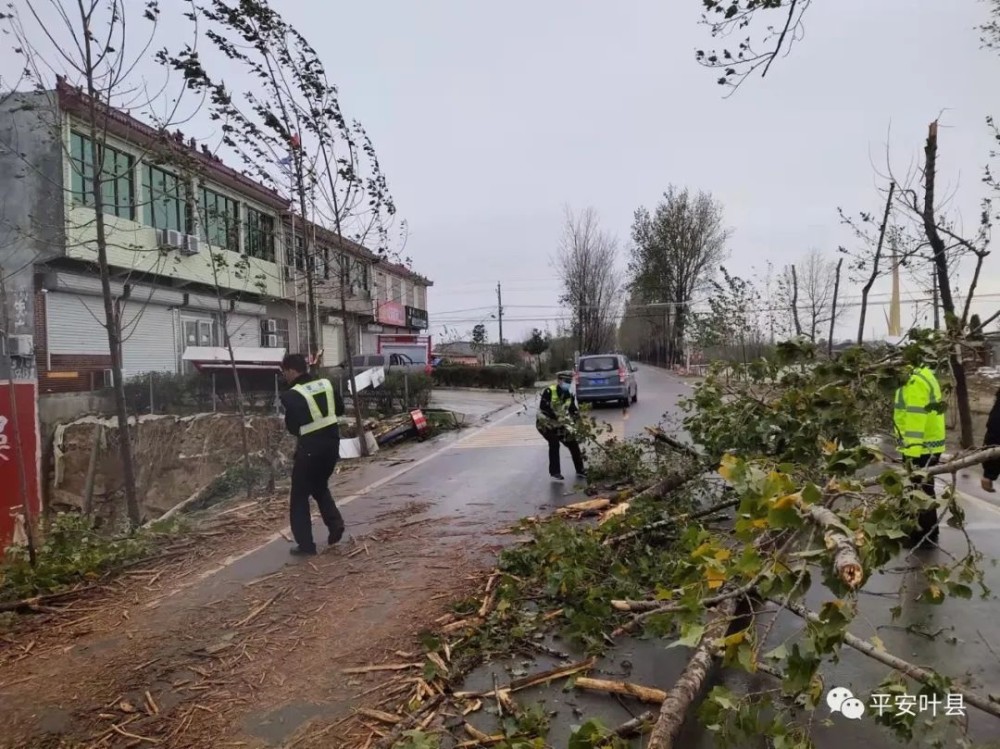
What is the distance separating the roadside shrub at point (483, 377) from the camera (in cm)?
3559

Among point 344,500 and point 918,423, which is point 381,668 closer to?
point 918,423

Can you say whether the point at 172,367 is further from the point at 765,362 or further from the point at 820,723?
the point at 820,723

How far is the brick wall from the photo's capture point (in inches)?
682

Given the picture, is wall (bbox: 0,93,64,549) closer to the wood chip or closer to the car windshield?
the wood chip

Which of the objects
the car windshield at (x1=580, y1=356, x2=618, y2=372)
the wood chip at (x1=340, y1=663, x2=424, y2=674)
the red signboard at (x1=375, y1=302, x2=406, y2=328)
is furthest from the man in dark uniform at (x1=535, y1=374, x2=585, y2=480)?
the red signboard at (x1=375, y1=302, x2=406, y2=328)

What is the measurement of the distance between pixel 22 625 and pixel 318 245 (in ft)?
36.0

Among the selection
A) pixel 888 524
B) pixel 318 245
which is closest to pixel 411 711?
pixel 888 524

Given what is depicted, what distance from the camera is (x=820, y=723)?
11.0 feet

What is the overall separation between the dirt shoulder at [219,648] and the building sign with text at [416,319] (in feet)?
140

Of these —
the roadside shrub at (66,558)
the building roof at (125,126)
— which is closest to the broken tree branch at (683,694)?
the roadside shrub at (66,558)

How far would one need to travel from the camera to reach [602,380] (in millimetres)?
22938

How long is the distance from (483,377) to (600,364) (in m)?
13.5

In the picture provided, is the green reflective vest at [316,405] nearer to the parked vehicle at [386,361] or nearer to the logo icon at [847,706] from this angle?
the logo icon at [847,706]

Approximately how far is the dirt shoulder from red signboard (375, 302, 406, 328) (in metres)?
35.4
